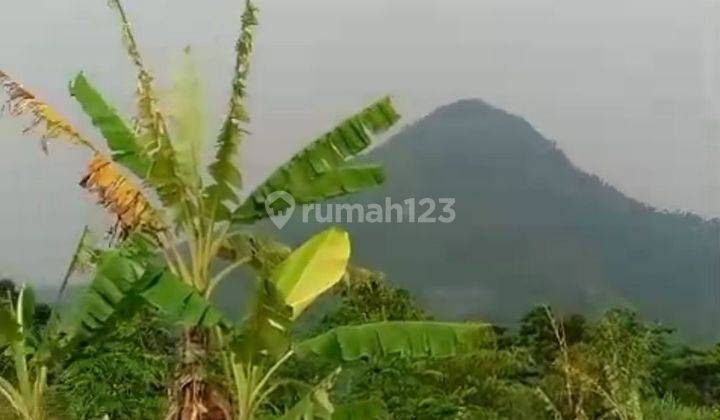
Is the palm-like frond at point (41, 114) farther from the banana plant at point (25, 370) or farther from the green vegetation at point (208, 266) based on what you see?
the banana plant at point (25, 370)

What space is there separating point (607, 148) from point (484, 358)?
7.43 ft

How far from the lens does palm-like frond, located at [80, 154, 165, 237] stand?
4887mm

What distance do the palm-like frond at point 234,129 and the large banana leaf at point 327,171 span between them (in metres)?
0.13

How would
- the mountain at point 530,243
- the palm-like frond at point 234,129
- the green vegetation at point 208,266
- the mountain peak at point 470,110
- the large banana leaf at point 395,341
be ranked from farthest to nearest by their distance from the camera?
the mountain at point 530,243
the mountain peak at point 470,110
the palm-like frond at point 234,129
the large banana leaf at point 395,341
the green vegetation at point 208,266

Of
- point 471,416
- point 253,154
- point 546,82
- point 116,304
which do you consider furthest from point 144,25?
point 116,304

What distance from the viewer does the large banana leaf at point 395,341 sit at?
4.59 meters

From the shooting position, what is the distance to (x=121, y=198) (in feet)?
16.1

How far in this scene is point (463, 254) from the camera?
9328mm

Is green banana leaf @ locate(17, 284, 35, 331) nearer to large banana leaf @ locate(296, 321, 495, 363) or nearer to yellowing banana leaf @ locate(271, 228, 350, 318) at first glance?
yellowing banana leaf @ locate(271, 228, 350, 318)

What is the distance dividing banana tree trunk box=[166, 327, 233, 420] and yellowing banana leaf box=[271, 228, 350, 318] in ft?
1.25

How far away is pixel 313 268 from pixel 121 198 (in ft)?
2.65

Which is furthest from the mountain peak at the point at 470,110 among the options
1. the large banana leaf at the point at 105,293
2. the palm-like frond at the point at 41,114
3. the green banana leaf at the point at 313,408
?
the large banana leaf at the point at 105,293

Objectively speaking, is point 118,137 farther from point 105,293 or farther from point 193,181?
point 105,293

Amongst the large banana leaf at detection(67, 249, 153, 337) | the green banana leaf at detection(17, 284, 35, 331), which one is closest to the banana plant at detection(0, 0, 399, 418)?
the large banana leaf at detection(67, 249, 153, 337)
